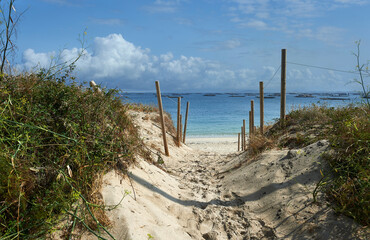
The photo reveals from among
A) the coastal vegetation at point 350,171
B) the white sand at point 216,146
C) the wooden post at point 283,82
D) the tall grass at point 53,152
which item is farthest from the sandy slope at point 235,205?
the white sand at point 216,146

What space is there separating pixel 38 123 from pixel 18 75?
1546mm

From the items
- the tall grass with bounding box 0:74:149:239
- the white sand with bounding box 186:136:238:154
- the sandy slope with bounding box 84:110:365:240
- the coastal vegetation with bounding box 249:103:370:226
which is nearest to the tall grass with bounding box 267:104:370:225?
the coastal vegetation with bounding box 249:103:370:226

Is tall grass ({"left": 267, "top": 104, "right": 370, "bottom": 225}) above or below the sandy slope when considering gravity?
above

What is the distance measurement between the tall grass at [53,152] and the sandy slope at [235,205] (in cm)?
40

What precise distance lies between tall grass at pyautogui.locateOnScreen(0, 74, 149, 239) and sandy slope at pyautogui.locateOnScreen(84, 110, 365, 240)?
0.40m

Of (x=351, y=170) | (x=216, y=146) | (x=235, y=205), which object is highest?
(x=351, y=170)

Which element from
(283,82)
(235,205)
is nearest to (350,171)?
(235,205)

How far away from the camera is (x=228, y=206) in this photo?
4988 millimetres

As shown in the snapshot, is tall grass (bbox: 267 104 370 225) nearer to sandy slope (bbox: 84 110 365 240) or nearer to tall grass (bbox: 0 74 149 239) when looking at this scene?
sandy slope (bbox: 84 110 365 240)

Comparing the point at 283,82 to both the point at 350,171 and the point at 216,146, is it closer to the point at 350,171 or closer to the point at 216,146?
the point at 350,171

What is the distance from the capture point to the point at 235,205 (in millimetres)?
5016

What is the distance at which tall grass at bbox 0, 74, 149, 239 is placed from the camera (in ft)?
8.58

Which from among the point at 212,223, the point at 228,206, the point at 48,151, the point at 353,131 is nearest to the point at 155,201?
the point at 212,223

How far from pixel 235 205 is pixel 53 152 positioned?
3.27 m
